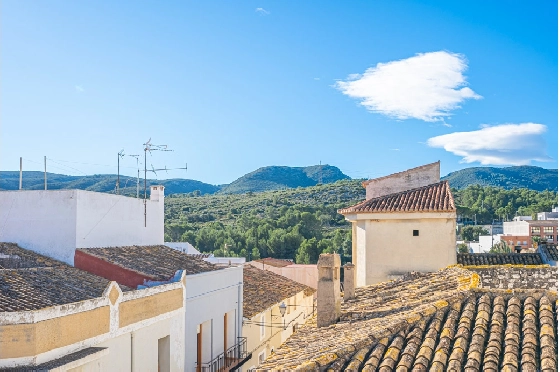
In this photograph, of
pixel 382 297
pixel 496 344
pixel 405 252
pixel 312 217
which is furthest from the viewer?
pixel 312 217

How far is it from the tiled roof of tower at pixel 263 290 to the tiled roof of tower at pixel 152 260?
3302 millimetres

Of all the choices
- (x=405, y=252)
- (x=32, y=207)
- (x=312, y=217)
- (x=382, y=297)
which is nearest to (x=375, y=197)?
(x=405, y=252)

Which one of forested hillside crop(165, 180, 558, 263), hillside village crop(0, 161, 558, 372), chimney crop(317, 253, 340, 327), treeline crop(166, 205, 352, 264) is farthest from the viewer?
forested hillside crop(165, 180, 558, 263)

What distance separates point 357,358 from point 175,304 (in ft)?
23.0

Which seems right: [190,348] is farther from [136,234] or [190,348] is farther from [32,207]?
[32,207]

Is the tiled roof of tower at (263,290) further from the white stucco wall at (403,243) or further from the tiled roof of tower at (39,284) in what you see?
the tiled roof of tower at (39,284)

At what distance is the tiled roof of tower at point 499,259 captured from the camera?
58.0 ft

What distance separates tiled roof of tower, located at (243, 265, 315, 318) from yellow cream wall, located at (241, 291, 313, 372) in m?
0.22

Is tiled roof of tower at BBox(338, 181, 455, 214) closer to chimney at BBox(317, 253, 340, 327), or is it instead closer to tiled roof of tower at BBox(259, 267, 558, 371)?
chimney at BBox(317, 253, 340, 327)

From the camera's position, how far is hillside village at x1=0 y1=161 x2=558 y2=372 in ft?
22.6

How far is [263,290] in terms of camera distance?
2316 centimetres

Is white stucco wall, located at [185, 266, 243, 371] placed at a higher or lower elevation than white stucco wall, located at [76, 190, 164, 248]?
lower

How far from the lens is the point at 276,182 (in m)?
130

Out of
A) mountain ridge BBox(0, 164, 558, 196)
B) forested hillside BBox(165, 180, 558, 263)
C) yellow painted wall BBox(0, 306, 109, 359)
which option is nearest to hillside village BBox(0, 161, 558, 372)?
yellow painted wall BBox(0, 306, 109, 359)
